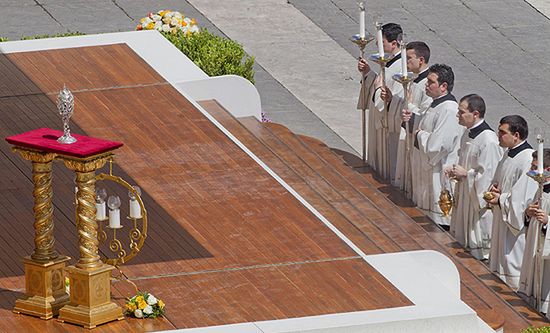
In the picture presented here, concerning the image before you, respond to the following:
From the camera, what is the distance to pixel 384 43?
1906cm

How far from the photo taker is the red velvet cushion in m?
12.9

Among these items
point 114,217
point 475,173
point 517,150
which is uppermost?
point 114,217

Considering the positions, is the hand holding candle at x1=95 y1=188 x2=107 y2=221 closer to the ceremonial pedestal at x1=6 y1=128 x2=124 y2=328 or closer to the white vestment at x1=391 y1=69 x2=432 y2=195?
the ceremonial pedestal at x1=6 y1=128 x2=124 y2=328

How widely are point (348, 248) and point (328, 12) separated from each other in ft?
36.3

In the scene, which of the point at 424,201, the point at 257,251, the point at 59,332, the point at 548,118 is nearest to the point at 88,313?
the point at 59,332

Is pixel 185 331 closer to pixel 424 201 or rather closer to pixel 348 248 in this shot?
pixel 348 248

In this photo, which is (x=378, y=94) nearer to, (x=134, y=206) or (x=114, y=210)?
(x=134, y=206)

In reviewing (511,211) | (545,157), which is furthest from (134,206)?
(511,211)

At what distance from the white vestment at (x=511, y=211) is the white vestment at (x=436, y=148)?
3.97 feet

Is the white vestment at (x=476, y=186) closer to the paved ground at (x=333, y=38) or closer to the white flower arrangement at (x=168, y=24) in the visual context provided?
the paved ground at (x=333, y=38)

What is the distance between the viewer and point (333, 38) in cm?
2486

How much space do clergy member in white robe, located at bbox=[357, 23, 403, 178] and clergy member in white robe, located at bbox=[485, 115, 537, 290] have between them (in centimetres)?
257

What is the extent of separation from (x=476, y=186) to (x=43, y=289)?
5239mm

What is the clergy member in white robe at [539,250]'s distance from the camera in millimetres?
15859
